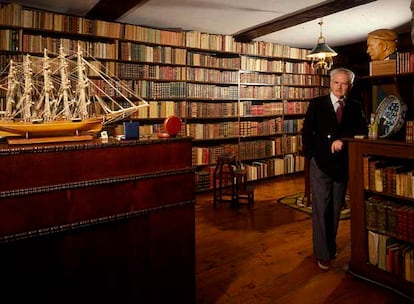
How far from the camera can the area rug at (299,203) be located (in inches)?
Result: 158

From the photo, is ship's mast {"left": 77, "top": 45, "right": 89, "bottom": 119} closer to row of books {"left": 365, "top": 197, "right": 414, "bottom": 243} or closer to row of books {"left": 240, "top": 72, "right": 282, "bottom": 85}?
row of books {"left": 365, "top": 197, "right": 414, "bottom": 243}

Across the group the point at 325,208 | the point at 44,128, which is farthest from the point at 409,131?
the point at 44,128

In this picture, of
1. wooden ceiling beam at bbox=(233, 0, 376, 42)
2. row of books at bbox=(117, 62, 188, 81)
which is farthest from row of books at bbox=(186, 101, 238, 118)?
wooden ceiling beam at bbox=(233, 0, 376, 42)

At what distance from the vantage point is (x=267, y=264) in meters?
2.67

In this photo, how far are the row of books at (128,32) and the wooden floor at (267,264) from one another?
2316 mm

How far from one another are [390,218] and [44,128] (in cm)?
210

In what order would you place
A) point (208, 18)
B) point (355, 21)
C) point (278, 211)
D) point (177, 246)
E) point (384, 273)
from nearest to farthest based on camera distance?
point (177, 246) → point (384, 273) → point (278, 211) → point (208, 18) → point (355, 21)

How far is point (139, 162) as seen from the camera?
172 centimetres

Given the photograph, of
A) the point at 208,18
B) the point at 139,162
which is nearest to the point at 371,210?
the point at 139,162

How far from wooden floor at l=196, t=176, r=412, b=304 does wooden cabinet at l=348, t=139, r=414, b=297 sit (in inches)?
3.0

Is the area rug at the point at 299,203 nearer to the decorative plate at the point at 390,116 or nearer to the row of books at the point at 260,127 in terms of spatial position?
the row of books at the point at 260,127

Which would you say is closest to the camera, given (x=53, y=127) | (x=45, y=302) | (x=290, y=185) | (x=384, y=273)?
(x=45, y=302)

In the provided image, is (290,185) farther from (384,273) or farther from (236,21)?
(384,273)

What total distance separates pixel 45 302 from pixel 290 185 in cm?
450
